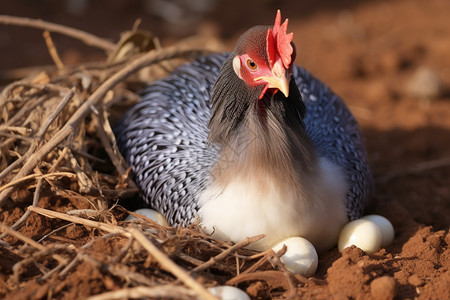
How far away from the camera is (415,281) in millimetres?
2895

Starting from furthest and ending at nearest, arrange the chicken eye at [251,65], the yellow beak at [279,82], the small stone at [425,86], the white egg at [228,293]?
the small stone at [425,86]
the chicken eye at [251,65]
the yellow beak at [279,82]
the white egg at [228,293]

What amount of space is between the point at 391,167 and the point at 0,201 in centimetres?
296

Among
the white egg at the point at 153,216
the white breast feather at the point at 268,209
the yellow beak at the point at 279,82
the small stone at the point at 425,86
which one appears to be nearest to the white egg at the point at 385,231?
the white breast feather at the point at 268,209

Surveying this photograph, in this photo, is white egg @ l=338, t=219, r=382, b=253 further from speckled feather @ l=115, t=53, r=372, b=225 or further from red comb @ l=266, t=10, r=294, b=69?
red comb @ l=266, t=10, r=294, b=69

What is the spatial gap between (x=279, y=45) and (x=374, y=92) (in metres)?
3.05

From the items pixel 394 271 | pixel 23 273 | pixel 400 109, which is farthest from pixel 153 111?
pixel 400 109

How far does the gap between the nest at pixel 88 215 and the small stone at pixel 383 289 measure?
0.36 meters

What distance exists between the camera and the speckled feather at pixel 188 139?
11.1 ft

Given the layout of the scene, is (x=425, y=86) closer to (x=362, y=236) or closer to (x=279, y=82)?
(x=362, y=236)

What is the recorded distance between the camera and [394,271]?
305 centimetres

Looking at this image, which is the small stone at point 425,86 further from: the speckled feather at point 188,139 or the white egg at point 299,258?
the white egg at point 299,258

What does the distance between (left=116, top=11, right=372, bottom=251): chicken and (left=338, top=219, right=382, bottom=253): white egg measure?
61 mm

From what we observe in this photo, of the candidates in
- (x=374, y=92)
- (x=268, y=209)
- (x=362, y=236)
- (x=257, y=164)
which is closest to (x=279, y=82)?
(x=257, y=164)

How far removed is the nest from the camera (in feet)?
8.68
